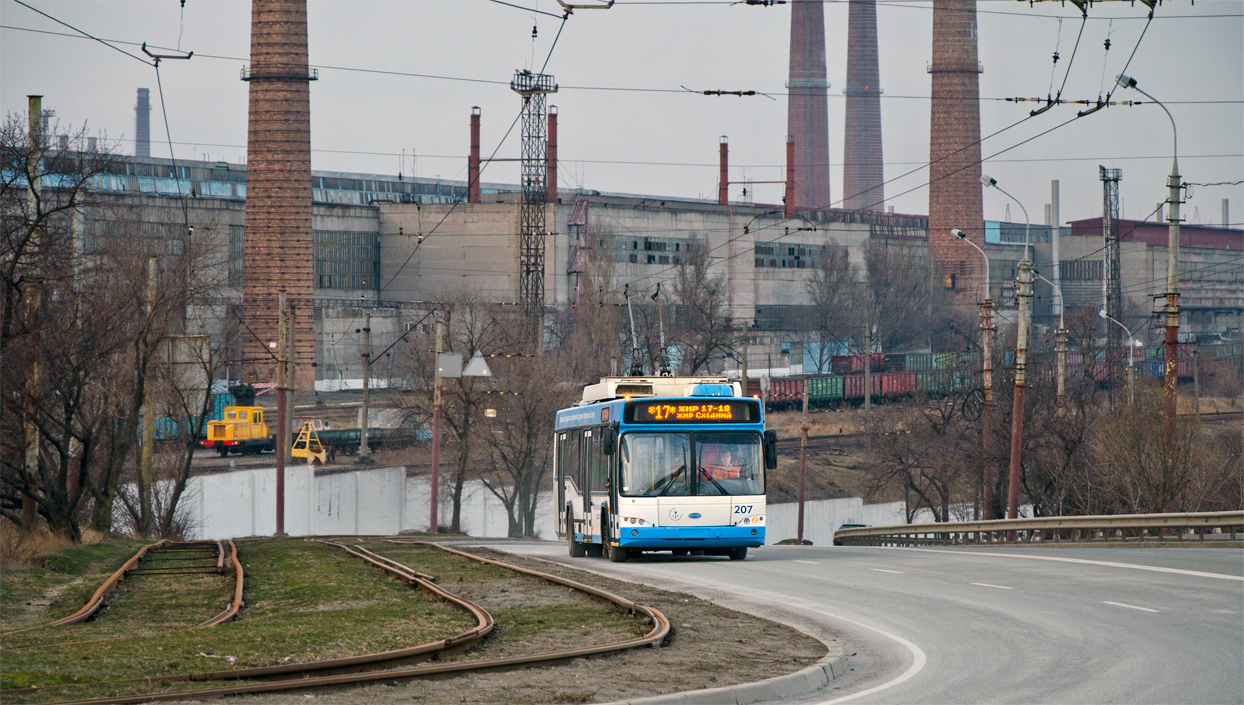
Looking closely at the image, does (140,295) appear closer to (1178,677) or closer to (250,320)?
(1178,677)

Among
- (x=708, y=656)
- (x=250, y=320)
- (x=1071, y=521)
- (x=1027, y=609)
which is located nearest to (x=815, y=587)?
(x=1027, y=609)

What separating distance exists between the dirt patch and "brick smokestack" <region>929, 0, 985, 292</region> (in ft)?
349

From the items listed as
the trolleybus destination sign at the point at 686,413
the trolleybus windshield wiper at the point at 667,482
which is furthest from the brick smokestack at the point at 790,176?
the trolleybus windshield wiper at the point at 667,482

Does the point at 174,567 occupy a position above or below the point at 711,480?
below

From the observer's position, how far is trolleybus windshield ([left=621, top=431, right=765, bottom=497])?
865 inches

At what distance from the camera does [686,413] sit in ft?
73.2

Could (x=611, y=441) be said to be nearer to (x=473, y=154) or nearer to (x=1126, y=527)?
(x=1126, y=527)

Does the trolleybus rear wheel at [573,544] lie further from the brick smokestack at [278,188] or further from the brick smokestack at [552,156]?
the brick smokestack at [552,156]

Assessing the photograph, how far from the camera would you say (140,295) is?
128ft

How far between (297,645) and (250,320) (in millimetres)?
74400

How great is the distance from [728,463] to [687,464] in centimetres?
68

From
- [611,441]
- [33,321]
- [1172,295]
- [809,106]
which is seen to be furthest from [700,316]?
[809,106]

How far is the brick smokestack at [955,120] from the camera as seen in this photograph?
387ft

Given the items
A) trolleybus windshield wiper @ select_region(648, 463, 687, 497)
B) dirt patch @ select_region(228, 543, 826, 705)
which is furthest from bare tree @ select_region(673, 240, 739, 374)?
dirt patch @ select_region(228, 543, 826, 705)
